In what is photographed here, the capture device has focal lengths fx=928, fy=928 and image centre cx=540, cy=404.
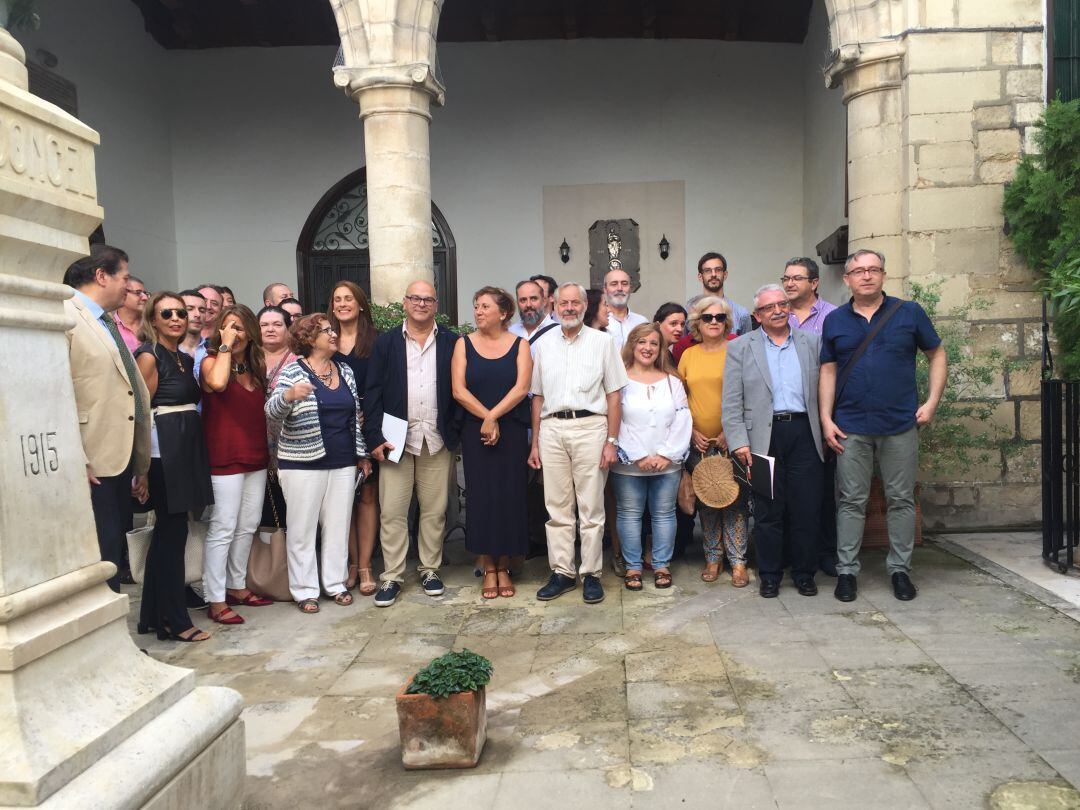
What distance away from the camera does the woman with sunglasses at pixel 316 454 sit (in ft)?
16.6

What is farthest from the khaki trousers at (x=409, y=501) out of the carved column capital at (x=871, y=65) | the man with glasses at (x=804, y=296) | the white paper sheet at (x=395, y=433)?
the carved column capital at (x=871, y=65)

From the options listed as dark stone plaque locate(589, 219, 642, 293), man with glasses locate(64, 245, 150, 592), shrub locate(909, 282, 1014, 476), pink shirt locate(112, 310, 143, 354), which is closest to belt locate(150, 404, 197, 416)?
pink shirt locate(112, 310, 143, 354)

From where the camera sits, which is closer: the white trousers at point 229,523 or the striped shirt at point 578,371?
the white trousers at point 229,523

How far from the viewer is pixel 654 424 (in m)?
5.27

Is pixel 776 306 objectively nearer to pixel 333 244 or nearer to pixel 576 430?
pixel 576 430

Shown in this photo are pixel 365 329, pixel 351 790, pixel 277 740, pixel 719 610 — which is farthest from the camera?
pixel 365 329

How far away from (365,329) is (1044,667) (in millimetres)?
3942

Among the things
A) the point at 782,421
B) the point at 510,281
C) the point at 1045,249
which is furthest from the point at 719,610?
the point at 510,281

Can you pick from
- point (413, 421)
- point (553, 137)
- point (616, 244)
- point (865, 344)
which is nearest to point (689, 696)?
point (865, 344)

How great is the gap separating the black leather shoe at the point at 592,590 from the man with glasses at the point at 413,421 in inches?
34.2

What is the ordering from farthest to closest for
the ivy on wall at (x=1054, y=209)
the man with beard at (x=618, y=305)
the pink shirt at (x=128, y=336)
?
the man with beard at (x=618, y=305) → the ivy on wall at (x=1054, y=209) → the pink shirt at (x=128, y=336)

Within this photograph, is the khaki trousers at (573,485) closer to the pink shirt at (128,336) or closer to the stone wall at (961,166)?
the pink shirt at (128,336)

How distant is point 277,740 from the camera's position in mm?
3359

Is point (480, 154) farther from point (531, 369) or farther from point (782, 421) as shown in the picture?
point (782, 421)
